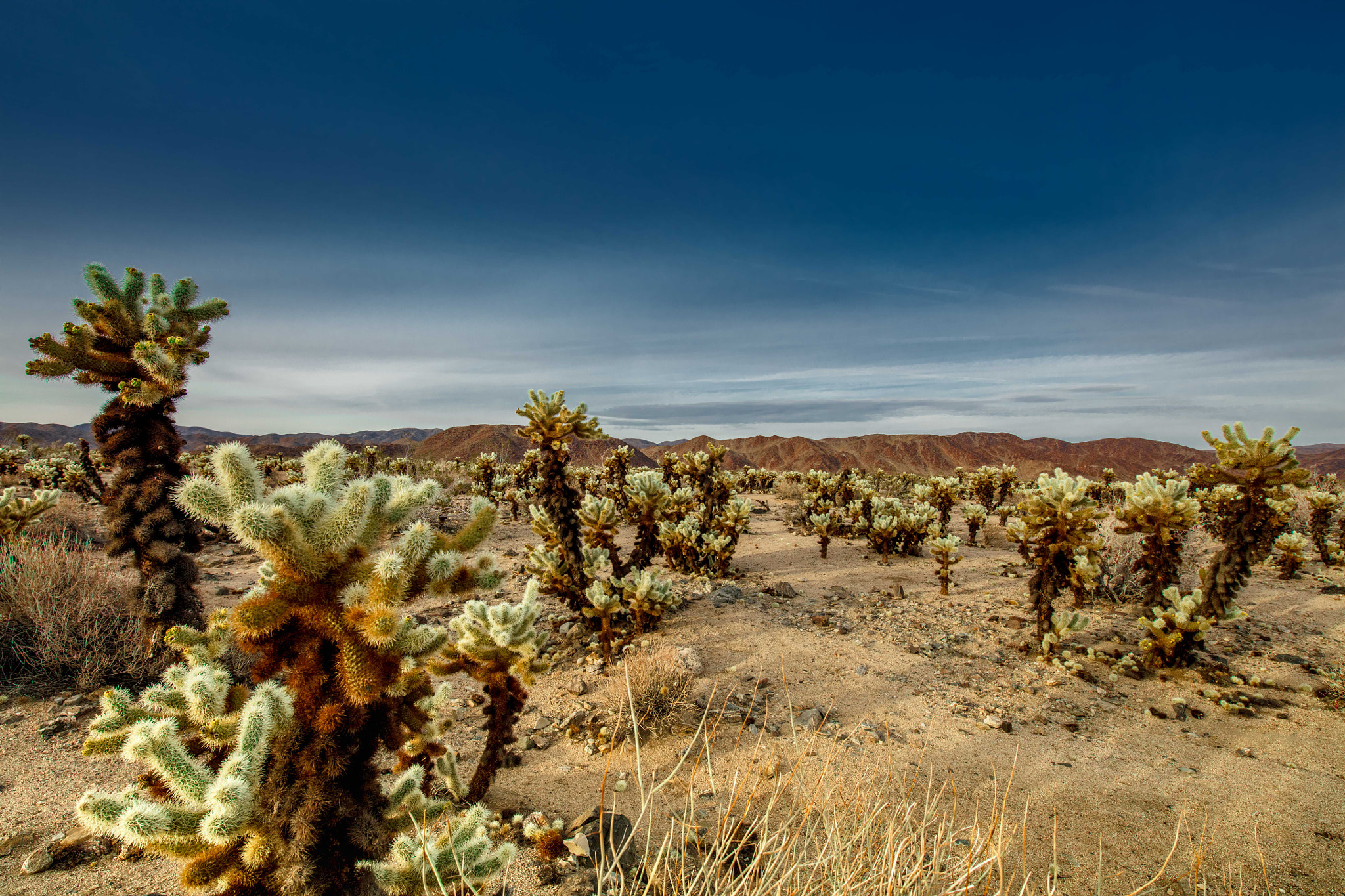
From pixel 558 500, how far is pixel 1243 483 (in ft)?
28.7

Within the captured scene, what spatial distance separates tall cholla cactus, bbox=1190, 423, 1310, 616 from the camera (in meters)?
6.43

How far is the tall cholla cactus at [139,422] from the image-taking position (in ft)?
16.0

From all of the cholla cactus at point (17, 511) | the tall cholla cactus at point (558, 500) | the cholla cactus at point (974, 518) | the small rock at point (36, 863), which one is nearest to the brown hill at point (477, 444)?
the cholla cactus at point (974, 518)

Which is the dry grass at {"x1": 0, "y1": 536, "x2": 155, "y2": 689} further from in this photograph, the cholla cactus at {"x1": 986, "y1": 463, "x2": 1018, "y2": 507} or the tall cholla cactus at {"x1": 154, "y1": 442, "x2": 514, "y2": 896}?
the cholla cactus at {"x1": 986, "y1": 463, "x2": 1018, "y2": 507}

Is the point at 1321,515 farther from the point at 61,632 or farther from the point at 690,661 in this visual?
the point at 61,632

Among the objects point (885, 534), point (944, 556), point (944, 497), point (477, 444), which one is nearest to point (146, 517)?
point (944, 556)

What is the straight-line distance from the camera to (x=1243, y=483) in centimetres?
665

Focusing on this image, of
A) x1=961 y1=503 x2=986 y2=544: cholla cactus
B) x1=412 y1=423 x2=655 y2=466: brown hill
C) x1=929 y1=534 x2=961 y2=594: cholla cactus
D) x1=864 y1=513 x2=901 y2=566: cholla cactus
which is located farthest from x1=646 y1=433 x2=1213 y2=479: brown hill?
x1=929 y1=534 x2=961 y2=594: cholla cactus

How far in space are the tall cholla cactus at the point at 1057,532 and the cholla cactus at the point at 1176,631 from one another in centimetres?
84

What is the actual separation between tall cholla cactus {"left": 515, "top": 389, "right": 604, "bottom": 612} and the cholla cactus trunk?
3.45 meters

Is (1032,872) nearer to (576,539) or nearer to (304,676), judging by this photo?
(304,676)

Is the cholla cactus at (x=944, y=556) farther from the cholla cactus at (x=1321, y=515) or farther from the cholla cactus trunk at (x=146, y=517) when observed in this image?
the cholla cactus trunk at (x=146, y=517)

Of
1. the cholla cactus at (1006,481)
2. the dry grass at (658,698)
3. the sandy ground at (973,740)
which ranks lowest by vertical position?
the sandy ground at (973,740)

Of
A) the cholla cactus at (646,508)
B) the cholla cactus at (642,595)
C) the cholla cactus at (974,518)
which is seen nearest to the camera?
the cholla cactus at (642,595)
